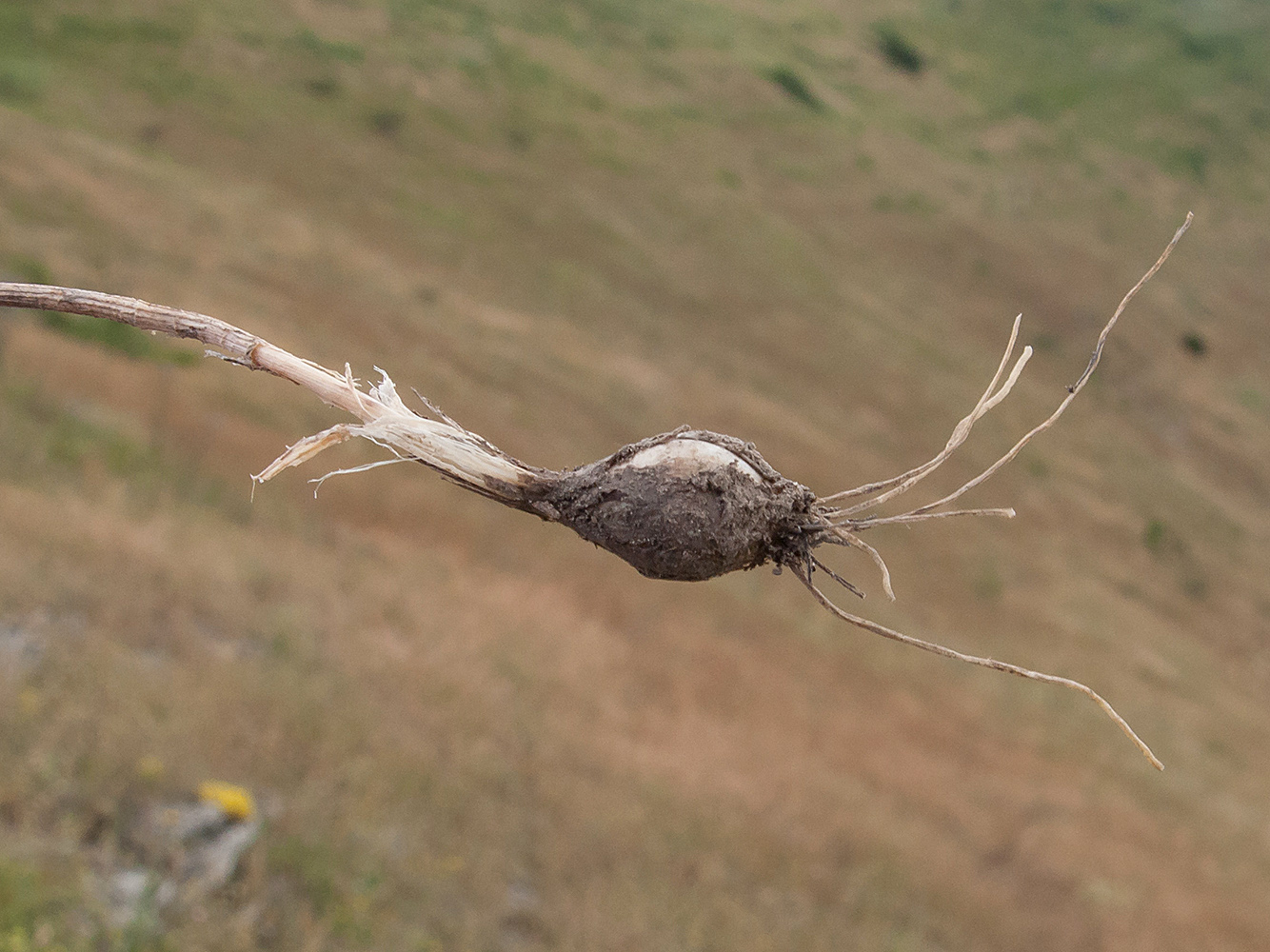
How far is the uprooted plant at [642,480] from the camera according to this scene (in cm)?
138

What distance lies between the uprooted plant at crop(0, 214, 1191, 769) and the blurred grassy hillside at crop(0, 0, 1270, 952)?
11.7 ft

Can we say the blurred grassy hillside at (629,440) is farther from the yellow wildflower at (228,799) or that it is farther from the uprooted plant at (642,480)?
the uprooted plant at (642,480)

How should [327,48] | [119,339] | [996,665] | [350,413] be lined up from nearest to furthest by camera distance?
1. [996,665]
2. [350,413]
3. [119,339]
4. [327,48]

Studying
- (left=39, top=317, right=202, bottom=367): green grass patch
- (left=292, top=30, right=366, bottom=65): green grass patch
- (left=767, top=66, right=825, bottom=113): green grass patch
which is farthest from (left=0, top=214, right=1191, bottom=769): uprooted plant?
(left=767, top=66, right=825, bottom=113): green grass patch

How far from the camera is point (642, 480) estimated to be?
1482mm

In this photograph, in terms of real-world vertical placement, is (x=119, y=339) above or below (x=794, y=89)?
below

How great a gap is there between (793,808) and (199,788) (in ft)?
17.0

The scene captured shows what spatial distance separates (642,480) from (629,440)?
1484 cm

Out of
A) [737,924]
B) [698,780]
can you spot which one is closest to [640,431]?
[698,780]

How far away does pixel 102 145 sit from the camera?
723 inches

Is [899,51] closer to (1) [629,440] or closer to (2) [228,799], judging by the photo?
(1) [629,440]

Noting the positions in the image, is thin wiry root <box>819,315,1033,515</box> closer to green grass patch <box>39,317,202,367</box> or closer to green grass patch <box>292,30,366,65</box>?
green grass patch <box>39,317,202,367</box>

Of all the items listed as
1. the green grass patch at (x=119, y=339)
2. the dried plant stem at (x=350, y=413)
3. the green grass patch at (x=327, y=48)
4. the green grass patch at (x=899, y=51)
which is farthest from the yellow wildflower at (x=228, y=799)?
the green grass patch at (x=899, y=51)

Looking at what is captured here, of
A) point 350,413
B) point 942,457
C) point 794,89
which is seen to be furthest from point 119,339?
point 794,89
